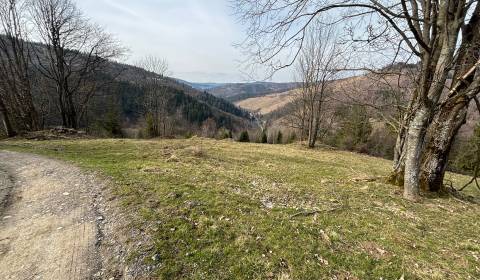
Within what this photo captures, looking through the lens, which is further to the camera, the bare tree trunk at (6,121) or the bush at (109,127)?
the bush at (109,127)

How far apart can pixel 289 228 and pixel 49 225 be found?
4.18 metres

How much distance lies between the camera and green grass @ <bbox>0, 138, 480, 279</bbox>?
3.35 m

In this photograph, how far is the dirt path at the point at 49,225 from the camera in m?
3.22

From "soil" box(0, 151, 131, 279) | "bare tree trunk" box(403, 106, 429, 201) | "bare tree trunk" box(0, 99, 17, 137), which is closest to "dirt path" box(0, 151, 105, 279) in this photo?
"soil" box(0, 151, 131, 279)

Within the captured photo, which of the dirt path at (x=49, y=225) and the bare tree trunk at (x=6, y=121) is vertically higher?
the bare tree trunk at (x=6, y=121)

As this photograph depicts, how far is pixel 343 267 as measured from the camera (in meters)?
3.39

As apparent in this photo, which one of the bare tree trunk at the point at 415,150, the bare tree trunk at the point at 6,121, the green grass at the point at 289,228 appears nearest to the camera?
the green grass at the point at 289,228

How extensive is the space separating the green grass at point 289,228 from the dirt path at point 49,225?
2.19 feet

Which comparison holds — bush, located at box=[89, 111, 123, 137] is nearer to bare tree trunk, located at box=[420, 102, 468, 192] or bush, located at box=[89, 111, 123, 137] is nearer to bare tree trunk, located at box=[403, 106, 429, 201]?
bare tree trunk, located at box=[403, 106, 429, 201]

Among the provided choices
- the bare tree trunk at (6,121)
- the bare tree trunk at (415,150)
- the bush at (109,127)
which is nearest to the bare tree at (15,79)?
the bare tree trunk at (6,121)

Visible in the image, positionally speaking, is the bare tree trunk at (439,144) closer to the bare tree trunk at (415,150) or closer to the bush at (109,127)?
the bare tree trunk at (415,150)

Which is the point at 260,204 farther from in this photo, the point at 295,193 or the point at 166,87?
the point at 166,87

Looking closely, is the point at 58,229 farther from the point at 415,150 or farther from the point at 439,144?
the point at 439,144

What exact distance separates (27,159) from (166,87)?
2682 cm
